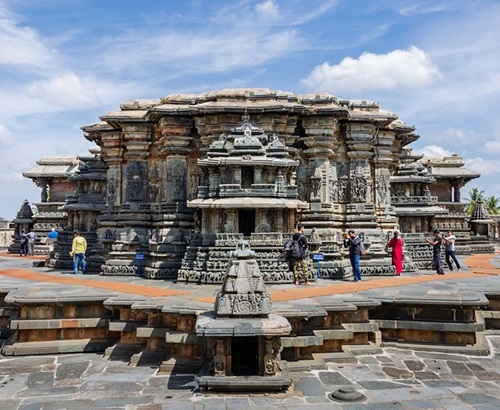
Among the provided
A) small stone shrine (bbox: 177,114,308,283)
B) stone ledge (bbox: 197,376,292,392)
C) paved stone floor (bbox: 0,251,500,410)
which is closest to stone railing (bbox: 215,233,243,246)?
small stone shrine (bbox: 177,114,308,283)

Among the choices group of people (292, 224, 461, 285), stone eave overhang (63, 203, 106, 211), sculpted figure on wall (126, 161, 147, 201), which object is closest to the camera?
group of people (292, 224, 461, 285)

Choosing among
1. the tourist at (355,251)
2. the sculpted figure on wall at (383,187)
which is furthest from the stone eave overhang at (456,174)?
the tourist at (355,251)

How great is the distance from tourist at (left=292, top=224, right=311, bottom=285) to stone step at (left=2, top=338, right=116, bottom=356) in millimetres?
4748

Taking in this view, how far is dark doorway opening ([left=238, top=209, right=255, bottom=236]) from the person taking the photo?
12508 mm

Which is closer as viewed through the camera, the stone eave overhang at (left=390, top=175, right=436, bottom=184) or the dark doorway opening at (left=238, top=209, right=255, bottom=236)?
the dark doorway opening at (left=238, top=209, right=255, bottom=236)

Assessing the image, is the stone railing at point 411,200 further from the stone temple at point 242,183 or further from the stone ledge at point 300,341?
the stone ledge at point 300,341

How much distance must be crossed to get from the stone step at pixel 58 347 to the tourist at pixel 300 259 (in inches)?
187

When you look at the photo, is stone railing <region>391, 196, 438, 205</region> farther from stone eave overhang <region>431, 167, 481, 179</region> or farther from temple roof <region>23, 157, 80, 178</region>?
temple roof <region>23, 157, 80, 178</region>

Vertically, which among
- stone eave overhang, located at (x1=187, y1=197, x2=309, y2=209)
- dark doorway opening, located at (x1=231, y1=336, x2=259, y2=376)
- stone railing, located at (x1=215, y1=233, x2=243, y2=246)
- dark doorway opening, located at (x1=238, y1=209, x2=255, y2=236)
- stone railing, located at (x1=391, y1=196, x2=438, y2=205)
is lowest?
dark doorway opening, located at (x1=231, y1=336, x2=259, y2=376)

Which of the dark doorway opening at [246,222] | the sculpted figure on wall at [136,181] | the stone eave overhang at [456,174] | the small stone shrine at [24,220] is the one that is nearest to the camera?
the dark doorway opening at [246,222]

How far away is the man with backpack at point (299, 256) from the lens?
37.8ft

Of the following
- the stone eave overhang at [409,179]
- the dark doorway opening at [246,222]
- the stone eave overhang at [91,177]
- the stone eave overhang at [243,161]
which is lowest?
the dark doorway opening at [246,222]

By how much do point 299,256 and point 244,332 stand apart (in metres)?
5.19

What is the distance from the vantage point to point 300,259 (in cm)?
1165
